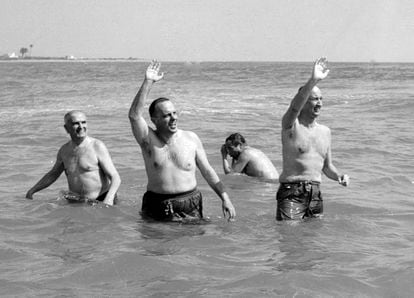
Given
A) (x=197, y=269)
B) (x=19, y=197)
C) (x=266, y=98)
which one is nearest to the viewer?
(x=197, y=269)

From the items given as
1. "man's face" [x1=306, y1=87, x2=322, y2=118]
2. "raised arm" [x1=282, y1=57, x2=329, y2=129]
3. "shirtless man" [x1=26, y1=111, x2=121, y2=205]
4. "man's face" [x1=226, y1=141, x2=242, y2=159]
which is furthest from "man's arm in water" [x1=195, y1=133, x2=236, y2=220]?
"man's face" [x1=226, y1=141, x2=242, y2=159]

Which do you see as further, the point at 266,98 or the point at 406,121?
the point at 266,98

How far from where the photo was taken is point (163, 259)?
19.2ft

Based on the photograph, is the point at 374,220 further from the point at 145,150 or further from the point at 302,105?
the point at 145,150

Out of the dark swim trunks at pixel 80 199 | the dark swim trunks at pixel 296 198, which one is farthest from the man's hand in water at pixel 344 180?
the dark swim trunks at pixel 80 199

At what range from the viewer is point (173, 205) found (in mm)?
6574

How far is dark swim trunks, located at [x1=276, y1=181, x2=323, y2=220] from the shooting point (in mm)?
6586

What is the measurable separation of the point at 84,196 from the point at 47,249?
4.34ft

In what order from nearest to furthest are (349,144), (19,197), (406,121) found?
(19,197)
(349,144)
(406,121)

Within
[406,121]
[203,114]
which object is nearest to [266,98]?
[203,114]

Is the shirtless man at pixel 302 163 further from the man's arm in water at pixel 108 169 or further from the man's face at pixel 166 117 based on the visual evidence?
the man's arm in water at pixel 108 169

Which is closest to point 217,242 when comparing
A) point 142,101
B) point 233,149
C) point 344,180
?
point 344,180

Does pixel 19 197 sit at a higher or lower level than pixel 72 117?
lower

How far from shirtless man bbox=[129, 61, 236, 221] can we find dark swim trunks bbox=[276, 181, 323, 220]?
49 centimetres
